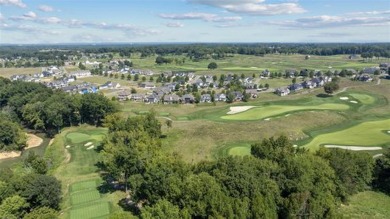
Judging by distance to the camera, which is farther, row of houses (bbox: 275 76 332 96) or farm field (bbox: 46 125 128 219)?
row of houses (bbox: 275 76 332 96)

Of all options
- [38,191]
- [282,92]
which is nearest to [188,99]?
[282,92]

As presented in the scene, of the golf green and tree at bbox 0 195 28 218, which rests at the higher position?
tree at bbox 0 195 28 218

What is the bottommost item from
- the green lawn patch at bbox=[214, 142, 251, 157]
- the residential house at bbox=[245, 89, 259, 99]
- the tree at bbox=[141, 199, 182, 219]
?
Result: the green lawn patch at bbox=[214, 142, 251, 157]

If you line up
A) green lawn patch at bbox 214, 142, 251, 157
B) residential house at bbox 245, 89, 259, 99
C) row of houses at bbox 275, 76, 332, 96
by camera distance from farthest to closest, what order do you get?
row of houses at bbox 275, 76, 332, 96 → residential house at bbox 245, 89, 259, 99 → green lawn patch at bbox 214, 142, 251, 157

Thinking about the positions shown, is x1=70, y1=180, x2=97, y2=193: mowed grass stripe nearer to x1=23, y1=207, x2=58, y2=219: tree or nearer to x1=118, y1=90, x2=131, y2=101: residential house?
x1=23, y1=207, x2=58, y2=219: tree

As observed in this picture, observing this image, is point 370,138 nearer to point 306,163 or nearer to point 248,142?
point 248,142

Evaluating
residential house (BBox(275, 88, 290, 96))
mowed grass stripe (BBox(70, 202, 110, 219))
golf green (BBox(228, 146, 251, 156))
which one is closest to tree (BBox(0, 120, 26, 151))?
mowed grass stripe (BBox(70, 202, 110, 219))

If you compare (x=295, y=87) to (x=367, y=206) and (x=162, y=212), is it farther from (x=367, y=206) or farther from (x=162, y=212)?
(x=162, y=212)

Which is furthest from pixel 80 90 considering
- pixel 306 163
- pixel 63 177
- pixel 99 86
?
pixel 306 163
